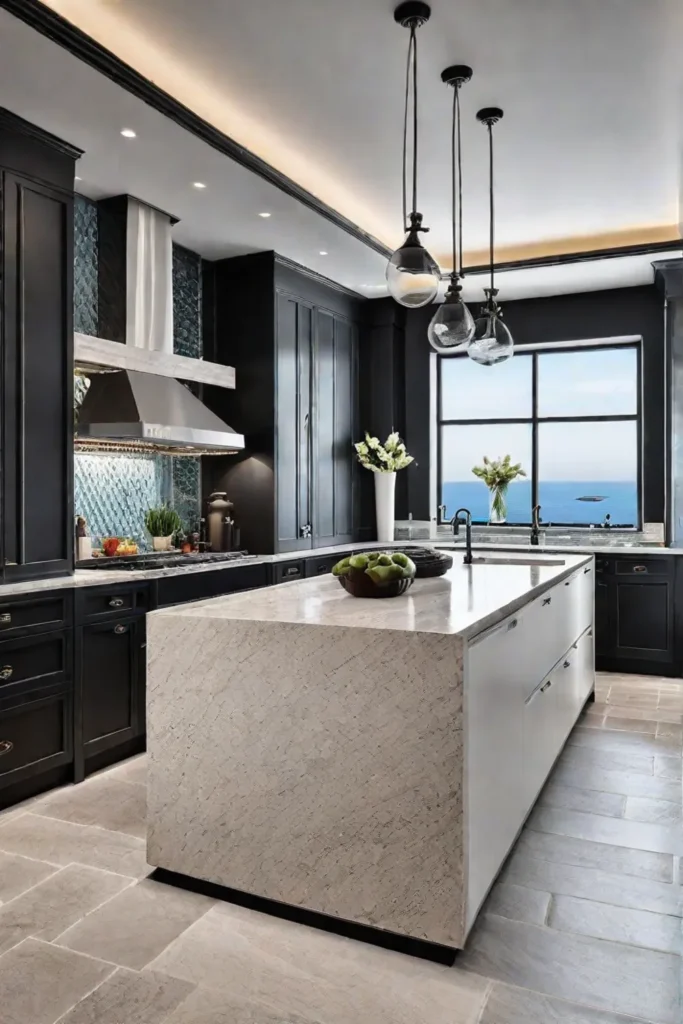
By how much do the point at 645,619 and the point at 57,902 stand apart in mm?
4330

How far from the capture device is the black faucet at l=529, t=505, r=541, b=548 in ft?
20.1

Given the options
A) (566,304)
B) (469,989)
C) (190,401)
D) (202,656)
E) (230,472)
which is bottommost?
(469,989)

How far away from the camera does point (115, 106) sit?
3275mm

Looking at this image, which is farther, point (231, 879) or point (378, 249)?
Answer: point (378, 249)

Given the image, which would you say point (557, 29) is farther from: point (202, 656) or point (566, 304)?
point (566, 304)

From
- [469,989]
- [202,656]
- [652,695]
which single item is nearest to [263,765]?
[202,656]

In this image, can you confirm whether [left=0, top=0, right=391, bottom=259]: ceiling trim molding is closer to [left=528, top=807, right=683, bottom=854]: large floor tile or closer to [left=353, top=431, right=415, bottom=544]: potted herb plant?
[left=353, top=431, right=415, bottom=544]: potted herb plant

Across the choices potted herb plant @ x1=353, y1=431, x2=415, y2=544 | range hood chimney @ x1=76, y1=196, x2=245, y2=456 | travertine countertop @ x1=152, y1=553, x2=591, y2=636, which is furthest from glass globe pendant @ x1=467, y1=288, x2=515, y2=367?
potted herb plant @ x1=353, y1=431, x2=415, y2=544

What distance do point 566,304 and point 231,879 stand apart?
17.3ft

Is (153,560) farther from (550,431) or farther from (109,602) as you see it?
(550,431)

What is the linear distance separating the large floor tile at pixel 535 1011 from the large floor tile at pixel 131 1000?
740 millimetres

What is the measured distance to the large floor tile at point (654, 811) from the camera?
3023 millimetres

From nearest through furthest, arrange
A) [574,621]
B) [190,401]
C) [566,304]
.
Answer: [574,621]
[190,401]
[566,304]

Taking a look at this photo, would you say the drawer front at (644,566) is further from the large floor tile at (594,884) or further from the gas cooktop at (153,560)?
the large floor tile at (594,884)
